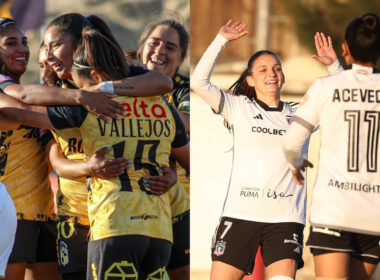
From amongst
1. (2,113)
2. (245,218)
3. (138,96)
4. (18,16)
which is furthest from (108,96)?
(18,16)

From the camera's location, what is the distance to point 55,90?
5133 mm

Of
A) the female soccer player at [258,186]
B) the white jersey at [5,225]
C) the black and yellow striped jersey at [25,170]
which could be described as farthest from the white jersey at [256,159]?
the white jersey at [5,225]

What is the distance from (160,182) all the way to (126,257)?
1.46ft

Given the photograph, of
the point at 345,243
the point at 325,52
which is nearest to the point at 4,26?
the point at 325,52

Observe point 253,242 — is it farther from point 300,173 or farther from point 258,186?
point 300,173

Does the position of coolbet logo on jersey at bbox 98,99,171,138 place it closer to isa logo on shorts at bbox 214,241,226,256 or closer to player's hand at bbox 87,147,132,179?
player's hand at bbox 87,147,132,179

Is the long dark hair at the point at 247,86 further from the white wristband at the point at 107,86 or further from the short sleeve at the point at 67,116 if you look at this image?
the short sleeve at the point at 67,116

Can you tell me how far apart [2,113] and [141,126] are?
787 mm

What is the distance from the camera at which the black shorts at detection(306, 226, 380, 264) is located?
4875 millimetres

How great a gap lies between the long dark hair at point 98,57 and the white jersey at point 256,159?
0.58 metres

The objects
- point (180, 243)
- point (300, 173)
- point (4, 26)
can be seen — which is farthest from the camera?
point (180, 243)

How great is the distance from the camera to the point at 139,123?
498 cm

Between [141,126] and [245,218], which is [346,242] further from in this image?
[141,126]

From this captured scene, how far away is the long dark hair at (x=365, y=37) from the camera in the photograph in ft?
16.2
